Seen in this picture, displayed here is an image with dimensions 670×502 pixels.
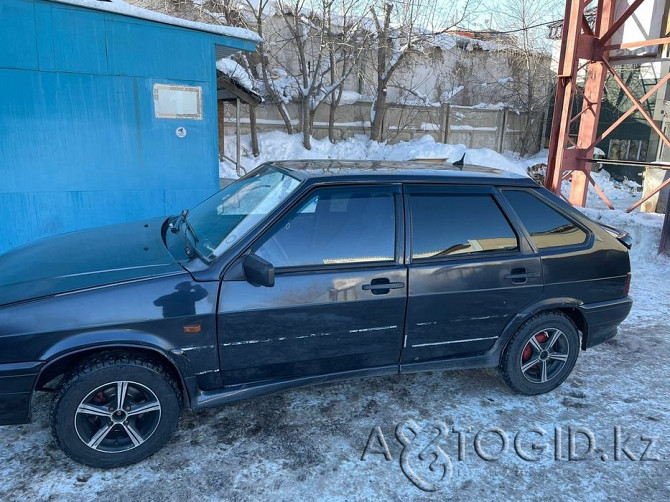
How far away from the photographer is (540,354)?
3.51 m

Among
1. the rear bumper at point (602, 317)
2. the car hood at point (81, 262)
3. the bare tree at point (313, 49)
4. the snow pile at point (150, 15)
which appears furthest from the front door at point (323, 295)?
the bare tree at point (313, 49)

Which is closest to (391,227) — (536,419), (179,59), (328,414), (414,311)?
Result: (414,311)

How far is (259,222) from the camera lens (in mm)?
2852

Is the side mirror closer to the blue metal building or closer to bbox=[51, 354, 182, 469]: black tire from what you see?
bbox=[51, 354, 182, 469]: black tire

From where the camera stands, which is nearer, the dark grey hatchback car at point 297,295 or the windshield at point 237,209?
the dark grey hatchback car at point 297,295

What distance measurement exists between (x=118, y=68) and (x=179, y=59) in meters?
0.69

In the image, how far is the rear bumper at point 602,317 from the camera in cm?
360

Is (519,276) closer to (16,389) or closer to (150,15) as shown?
(16,389)

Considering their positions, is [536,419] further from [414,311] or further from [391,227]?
[391,227]

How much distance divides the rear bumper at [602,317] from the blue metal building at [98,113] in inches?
182

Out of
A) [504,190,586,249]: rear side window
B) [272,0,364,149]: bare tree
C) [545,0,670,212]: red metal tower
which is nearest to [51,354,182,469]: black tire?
[504,190,586,249]: rear side window

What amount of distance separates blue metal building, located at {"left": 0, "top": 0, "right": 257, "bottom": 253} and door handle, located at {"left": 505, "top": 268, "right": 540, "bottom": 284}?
4.23 metres

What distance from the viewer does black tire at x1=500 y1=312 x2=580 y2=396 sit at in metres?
3.45

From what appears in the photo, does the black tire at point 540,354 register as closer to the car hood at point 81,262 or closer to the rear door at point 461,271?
the rear door at point 461,271
